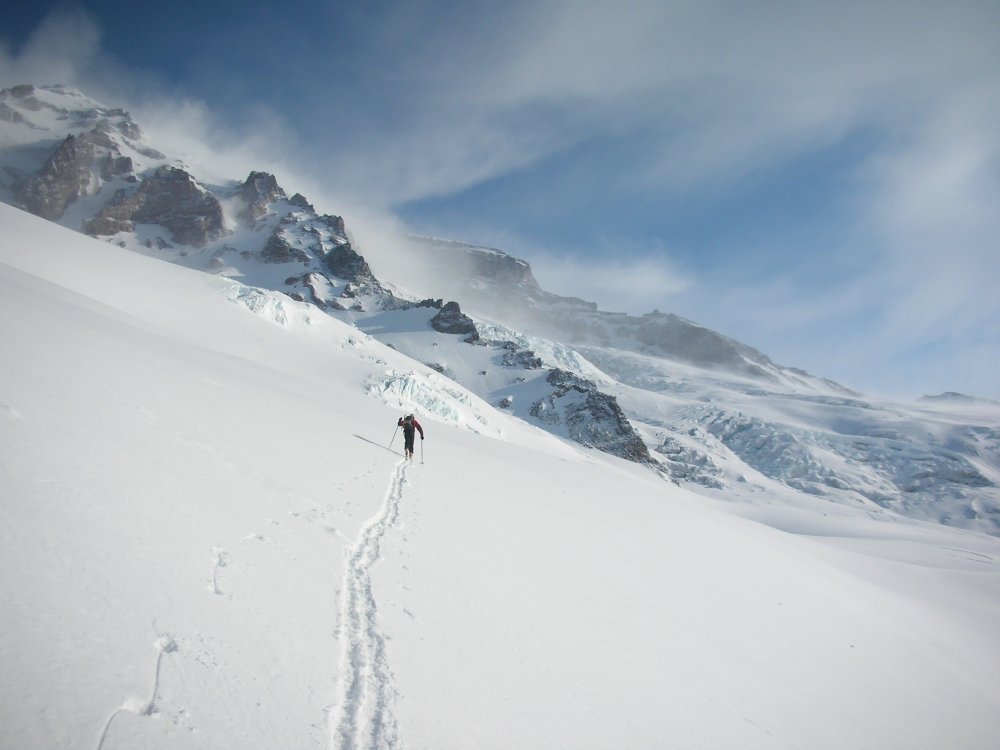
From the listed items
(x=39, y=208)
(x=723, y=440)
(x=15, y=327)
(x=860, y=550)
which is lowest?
(x=860, y=550)

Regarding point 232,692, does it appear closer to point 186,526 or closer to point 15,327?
point 186,526

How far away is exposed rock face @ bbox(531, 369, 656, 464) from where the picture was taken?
295ft

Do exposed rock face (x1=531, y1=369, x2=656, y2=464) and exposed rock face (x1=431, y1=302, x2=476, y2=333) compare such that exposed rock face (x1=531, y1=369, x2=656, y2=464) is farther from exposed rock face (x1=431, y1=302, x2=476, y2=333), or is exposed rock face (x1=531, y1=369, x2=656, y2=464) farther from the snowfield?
the snowfield

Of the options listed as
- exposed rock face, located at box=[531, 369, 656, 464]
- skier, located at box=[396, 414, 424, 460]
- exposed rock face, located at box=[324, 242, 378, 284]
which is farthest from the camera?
exposed rock face, located at box=[324, 242, 378, 284]

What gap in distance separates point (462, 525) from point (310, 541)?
3788 millimetres

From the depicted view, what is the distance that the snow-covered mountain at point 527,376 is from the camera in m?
103

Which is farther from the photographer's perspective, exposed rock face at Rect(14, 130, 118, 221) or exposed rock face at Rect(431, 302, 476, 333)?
exposed rock face at Rect(14, 130, 118, 221)

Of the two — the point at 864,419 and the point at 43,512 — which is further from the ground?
the point at 864,419

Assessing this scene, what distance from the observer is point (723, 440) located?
128625 mm

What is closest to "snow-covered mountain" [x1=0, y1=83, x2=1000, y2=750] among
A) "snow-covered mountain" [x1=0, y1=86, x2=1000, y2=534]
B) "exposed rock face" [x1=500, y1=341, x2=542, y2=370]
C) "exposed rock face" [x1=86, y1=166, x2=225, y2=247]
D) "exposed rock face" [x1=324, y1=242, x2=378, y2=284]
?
"snow-covered mountain" [x1=0, y1=86, x2=1000, y2=534]

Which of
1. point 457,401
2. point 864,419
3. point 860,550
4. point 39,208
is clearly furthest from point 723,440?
point 39,208

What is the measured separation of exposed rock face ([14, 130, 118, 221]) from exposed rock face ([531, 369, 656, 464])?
185291 mm

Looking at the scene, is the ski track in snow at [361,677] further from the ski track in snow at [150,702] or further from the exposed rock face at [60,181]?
the exposed rock face at [60,181]

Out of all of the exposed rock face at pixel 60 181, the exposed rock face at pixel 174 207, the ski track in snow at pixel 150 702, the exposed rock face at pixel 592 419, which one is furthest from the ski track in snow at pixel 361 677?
the exposed rock face at pixel 60 181
